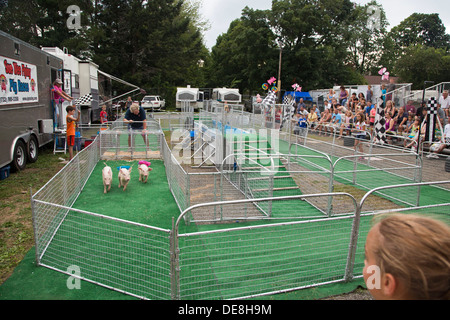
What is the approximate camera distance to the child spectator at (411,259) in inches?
34.5

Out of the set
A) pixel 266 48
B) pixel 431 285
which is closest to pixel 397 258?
pixel 431 285

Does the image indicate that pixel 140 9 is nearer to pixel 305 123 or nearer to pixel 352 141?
pixel 305 123

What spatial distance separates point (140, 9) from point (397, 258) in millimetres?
43791

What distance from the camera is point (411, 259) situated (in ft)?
2.93

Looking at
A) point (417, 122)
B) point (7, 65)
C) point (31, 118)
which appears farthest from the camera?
point (417, 122)

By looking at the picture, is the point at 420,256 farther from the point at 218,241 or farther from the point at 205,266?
the point at 218,241

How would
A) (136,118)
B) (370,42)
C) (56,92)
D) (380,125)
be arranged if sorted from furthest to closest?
(370,42)
(380,125)
(136,118)
(56,92)

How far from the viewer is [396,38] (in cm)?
7606

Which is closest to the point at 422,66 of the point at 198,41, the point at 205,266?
the point at 198,41

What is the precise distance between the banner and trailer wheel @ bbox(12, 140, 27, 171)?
1232 millimetres

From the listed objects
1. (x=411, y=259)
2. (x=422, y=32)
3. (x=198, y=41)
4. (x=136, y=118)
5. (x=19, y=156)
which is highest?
(x=422, y=32)

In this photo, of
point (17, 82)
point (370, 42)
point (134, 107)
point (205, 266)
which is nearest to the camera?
point (205, 266)

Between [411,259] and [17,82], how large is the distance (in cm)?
1022

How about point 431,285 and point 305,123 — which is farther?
point 305,123
